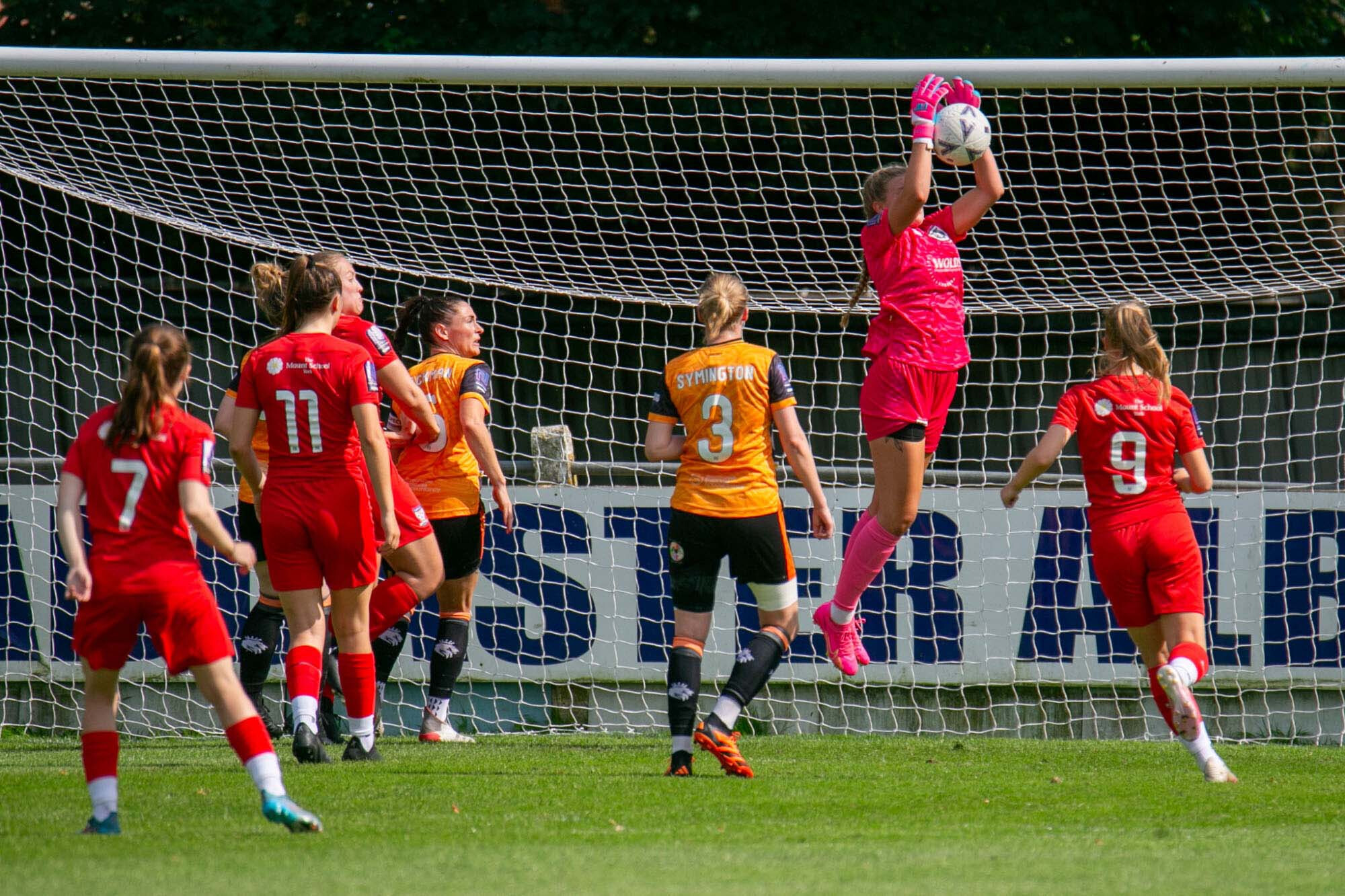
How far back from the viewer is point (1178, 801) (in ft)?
16.7

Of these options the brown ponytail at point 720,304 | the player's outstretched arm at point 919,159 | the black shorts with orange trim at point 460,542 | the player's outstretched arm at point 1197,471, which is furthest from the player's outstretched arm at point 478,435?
the player's outstretched arm at point 1197,471

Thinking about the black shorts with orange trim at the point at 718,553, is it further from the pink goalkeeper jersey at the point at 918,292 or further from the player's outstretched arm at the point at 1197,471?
the player's outstretched arm at the point at 1197,471

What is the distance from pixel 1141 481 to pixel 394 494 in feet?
9.82

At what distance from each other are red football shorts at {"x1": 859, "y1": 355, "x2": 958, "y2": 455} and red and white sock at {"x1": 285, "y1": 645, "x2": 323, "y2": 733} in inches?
97.9

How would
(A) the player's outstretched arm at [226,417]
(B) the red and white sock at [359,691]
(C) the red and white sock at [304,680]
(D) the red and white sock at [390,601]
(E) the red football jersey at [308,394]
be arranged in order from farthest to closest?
(D) the red and white sock at [390,601]
(A) the player's outstretched arm at [226,417]
(B) the red and white sock at [359,691]
(C) the red and white sock at [304,680]
(E) the red football jersey at [308,394]

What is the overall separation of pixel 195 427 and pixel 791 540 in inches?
177

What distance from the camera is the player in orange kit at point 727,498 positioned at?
5.50m

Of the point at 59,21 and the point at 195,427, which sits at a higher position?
the point at 59,21

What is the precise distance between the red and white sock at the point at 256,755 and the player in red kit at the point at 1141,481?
9.97 ft

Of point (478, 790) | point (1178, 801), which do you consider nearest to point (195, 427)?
point (478, 790)

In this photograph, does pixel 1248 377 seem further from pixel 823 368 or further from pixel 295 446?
pixel 295 446

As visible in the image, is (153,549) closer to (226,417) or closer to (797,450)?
(226,417)

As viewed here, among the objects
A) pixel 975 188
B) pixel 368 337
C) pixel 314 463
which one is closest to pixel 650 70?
pixel 975 188

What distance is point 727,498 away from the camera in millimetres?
5508
